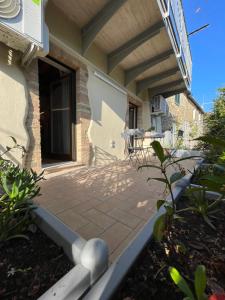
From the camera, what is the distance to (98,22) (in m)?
3.33

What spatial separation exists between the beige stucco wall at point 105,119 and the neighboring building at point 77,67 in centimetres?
3

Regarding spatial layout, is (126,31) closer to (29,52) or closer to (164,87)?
(29,52)

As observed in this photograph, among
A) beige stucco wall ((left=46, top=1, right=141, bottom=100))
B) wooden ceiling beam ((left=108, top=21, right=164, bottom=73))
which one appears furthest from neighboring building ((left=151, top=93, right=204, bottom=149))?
beige stucco wall ((left=46, top=1, right=141, bottom=100))

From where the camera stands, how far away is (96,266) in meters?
0.78

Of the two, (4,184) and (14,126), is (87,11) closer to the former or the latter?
(14,126)

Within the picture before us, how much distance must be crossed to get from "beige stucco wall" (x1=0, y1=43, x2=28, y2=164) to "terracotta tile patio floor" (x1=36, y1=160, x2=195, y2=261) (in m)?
0.89

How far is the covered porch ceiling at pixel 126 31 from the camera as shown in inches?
123

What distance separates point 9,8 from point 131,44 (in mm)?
2936

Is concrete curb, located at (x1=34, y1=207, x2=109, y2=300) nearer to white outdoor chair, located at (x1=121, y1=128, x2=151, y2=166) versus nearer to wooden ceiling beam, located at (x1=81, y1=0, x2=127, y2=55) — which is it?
white outdoor chair, located at (x1=121, y1=128, x2=151, y2=166)

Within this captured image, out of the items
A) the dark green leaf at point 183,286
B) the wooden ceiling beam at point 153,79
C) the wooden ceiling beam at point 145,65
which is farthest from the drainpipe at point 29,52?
the wooden ceiling beam at point 153,79

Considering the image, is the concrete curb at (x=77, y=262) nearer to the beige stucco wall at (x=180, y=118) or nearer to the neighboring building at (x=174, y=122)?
the neighboring building at (x=174, y=122)

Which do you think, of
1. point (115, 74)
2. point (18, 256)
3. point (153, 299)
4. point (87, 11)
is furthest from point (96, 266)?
point (115, 74)

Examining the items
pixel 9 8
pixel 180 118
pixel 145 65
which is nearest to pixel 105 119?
pixel 145 65

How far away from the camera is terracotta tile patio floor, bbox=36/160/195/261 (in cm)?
146
